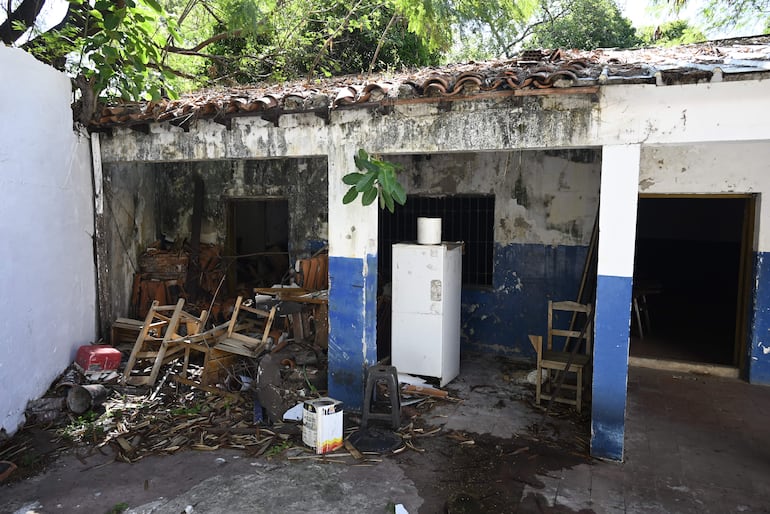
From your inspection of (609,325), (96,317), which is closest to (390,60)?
(96,317)

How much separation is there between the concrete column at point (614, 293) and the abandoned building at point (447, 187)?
0.04 ft

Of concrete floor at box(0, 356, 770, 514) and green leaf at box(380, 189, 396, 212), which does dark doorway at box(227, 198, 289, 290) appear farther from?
concrete floor at box(0, 356, 770, 514)

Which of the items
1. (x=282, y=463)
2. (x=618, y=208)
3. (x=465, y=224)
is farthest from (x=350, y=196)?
(x=465, y=224)

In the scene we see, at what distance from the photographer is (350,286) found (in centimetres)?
580

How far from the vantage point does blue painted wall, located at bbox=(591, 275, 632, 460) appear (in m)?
4.73

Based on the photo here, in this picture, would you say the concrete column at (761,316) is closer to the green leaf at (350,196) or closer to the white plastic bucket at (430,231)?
the white plastic bucket at (430,231)

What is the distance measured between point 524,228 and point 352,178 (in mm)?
3498

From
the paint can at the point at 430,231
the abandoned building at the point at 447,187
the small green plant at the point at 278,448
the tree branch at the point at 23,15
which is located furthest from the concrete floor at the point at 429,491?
the tree branch at the point at 23,15

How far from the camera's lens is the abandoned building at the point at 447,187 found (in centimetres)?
469

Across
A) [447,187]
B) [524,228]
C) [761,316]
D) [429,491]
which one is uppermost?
[447,187]

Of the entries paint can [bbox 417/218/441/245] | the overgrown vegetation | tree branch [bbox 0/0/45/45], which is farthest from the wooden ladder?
the overgrown vegetation

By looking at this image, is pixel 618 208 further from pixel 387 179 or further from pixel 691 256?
pixel 691 256

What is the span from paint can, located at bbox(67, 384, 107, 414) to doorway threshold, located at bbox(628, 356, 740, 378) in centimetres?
700

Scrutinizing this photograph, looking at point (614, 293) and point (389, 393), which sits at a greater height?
point (614, 293)
